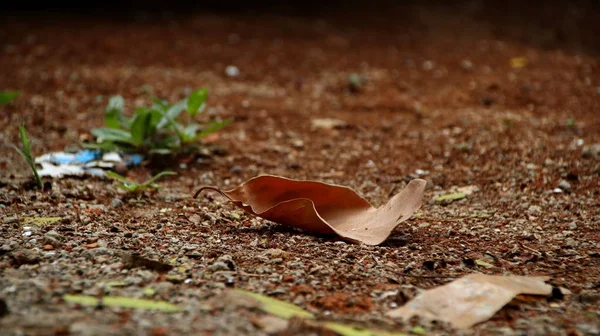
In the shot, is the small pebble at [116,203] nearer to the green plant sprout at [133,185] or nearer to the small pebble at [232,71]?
the green plant sprout at [133,185]

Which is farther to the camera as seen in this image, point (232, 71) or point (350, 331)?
point (232, 71)

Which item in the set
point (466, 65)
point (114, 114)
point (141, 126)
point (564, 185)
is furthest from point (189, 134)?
point (466, 65)

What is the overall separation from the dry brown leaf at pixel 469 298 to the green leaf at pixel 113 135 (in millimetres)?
1699

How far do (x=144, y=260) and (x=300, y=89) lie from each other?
2.76 meters

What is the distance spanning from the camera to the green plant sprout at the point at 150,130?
8.87ft

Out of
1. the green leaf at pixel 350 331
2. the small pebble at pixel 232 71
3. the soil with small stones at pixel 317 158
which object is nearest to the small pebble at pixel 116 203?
the soil with small stones at pixel 317 158

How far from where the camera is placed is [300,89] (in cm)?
418

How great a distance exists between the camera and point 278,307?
1331 millimetres

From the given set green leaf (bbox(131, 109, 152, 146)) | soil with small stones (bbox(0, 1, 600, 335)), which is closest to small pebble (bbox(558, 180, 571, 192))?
soil with small stones (bbox(0, 1, 600, 335))

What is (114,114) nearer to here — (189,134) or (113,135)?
(113,135)

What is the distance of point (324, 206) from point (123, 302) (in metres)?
0.82

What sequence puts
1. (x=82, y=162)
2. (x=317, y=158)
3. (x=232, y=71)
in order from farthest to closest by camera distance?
(x=232, y=71), (x=317, y=158), (x=82, y=162)

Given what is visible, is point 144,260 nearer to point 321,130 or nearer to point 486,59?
point 321,130

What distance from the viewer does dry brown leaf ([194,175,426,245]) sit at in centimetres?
183
